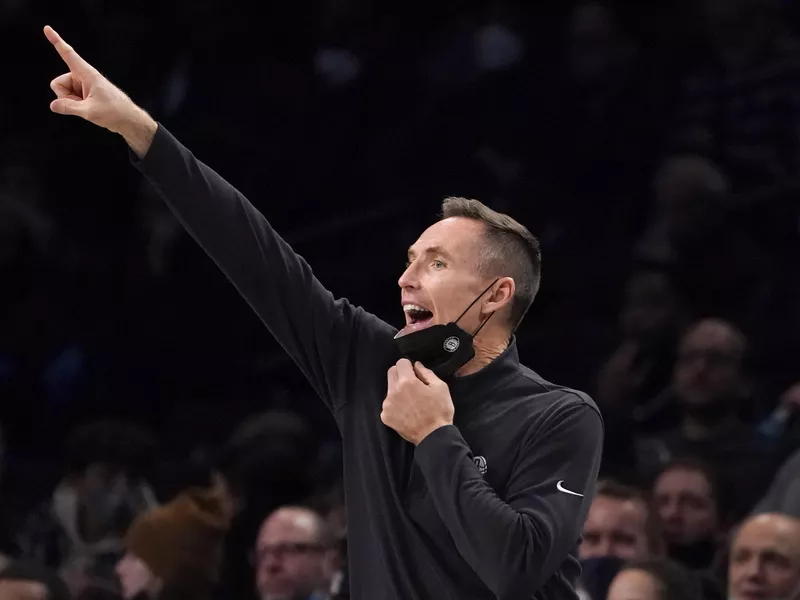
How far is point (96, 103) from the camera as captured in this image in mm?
2326

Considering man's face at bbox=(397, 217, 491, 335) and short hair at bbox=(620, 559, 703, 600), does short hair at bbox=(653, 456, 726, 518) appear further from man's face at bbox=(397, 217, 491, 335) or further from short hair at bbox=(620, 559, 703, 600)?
man's face at bbox=(397, 217, 491, 335)

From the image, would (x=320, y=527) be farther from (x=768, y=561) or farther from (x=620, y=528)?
(x=768, y=561)

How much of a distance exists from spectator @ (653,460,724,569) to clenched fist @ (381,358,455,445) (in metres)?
2.56

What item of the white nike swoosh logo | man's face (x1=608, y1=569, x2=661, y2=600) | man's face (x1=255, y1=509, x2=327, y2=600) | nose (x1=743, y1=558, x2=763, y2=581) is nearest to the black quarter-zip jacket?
the white nike swoosh logo

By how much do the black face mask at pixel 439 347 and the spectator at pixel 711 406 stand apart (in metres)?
2.73

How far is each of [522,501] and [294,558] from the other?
2544mm

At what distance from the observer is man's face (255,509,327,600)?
185 inches

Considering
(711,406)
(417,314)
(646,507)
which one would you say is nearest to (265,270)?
(417,314)

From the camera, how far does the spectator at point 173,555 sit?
4.73m

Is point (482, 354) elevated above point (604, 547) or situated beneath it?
situated beneath

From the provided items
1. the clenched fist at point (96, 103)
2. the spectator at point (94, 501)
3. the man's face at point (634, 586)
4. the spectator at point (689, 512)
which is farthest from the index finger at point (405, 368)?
the spectator at point (94, 501)

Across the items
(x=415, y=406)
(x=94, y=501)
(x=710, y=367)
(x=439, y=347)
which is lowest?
(x=415, y=406)

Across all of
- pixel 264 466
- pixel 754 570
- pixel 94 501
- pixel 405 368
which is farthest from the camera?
pixel 94 501

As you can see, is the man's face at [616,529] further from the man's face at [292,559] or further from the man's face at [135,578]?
the man's face at [135,578]
